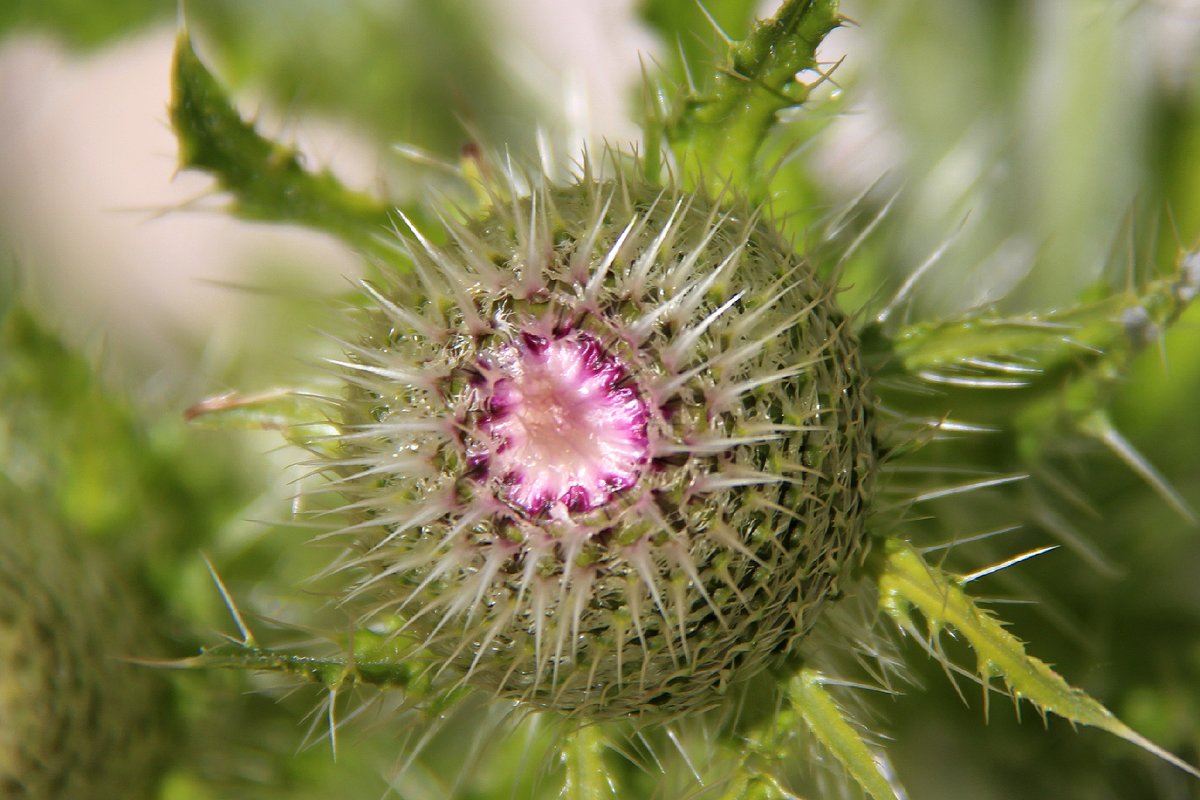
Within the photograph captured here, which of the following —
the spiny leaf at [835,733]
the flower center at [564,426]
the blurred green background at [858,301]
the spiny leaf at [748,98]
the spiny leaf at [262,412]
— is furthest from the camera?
the blurred green background at [858,301]

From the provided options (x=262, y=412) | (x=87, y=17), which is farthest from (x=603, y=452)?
(x=87, y=17)

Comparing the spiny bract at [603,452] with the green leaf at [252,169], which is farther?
the green leaf at [252,169]

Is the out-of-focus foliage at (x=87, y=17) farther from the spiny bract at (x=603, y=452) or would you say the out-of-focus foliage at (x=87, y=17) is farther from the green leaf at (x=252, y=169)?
the spiny bract at (x=603, y=452)

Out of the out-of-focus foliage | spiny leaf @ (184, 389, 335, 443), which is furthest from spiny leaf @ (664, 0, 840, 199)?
the out-of-focus foliage

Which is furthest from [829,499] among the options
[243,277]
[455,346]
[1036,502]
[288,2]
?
[243,277]

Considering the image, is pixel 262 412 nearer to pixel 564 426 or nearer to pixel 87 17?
pixel 564 426

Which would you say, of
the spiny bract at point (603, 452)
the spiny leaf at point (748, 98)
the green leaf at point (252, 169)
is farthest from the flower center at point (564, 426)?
the green leaf at point (252, 169)

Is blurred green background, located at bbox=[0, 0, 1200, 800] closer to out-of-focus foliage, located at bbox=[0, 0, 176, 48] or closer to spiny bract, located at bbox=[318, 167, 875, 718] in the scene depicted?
out-of-focus foliage, located at bbox=[0, 0, 176, 48]
